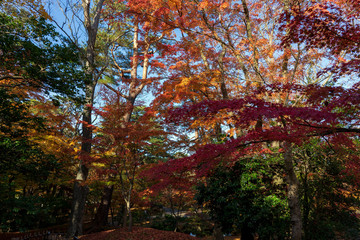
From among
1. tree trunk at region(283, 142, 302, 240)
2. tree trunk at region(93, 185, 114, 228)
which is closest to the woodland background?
tree trunk at region(283, 142, 302, 240)

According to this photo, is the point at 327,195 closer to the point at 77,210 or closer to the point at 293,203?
the point at 293,203

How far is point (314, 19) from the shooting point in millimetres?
4414

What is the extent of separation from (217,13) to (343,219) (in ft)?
26.9

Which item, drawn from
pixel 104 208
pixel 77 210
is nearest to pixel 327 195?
pixel 77 210

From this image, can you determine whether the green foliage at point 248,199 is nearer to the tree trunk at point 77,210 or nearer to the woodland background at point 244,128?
the woodland background at point 244,128

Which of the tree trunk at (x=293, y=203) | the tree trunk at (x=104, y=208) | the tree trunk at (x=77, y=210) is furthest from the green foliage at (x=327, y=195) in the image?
the tree trunk at (x=104, y=208)

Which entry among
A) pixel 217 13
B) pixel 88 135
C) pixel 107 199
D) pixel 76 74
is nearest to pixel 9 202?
pixel 88 135

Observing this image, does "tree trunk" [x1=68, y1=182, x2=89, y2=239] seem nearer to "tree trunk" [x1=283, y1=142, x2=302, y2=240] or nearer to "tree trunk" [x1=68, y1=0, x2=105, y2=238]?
"tree trunk" [x1=68, y1=0, x2=105, y2=238]

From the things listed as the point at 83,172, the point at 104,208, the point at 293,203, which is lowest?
the point at 104,208

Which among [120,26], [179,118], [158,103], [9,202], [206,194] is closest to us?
[179,118]

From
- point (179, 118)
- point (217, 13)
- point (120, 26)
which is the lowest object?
point (179, 118)

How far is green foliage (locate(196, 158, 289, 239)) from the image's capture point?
19.5ft

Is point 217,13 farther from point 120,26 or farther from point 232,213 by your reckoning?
point 120,26

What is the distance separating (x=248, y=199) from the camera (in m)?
6.27
